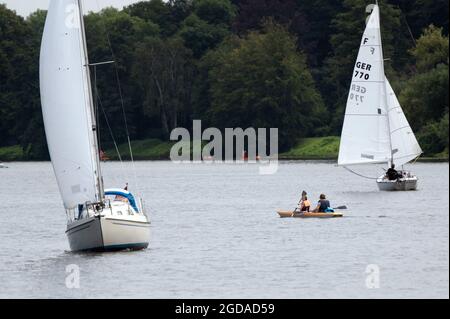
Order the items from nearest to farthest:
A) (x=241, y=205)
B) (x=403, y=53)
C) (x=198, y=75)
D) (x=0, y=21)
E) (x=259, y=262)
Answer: (x=259, y=262) < (x=241, y=205) < (x=403, y=53) < (x=198, y=75) < (x=0, y=21)

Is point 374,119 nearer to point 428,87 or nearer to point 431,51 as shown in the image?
Answer: point 428,87

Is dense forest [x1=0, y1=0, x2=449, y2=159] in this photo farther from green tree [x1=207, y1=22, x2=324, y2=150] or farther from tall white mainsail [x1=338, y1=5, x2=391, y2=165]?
tall white mainsail [x1=338, y1=5, x2=391, y2=165]

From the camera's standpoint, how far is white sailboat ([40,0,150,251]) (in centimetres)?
4809

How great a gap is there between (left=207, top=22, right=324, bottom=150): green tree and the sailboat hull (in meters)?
99.0

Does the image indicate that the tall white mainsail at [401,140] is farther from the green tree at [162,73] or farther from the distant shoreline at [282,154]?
the green tree at [162,73]

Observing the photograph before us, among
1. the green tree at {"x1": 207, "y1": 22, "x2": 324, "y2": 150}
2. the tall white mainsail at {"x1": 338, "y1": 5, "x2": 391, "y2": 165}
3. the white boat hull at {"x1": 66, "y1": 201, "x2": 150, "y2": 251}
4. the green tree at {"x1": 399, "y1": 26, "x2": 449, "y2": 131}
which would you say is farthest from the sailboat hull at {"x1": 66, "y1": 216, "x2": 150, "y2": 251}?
the green tree at {"x1": 207, "y1": 22, "x2": 324, "y2": 150}

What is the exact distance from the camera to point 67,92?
48.6 meters

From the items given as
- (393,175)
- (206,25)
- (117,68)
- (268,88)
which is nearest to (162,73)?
(117,68)

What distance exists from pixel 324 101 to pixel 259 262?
106 metres

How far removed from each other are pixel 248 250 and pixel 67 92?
9239mm

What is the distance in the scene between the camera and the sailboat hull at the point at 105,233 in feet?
155

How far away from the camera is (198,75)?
159 m

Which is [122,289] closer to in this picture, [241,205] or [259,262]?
[259,262]
